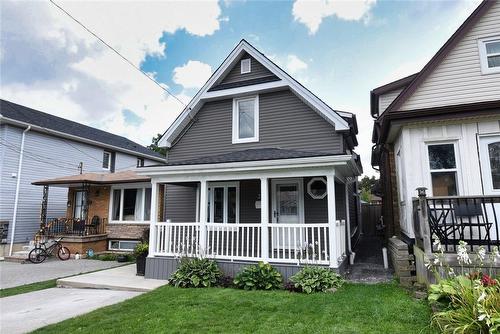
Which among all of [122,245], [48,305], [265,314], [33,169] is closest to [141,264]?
[48,305]

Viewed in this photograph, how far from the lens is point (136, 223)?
14.2 m

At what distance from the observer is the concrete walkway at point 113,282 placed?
25.0ft

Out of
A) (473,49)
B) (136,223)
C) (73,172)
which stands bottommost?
(136,223)

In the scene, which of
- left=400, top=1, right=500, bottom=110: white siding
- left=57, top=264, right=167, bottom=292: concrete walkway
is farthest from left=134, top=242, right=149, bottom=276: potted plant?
left=400, top=1, right=500, bottom=110: white siding

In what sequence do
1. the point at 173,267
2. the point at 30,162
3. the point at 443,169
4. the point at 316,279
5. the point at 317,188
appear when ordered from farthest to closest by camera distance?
the point at 30,162, the point at 317,188, the point at 173,267, the point at 443,169, the point at 316,279

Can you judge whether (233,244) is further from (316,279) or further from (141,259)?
(316,279)

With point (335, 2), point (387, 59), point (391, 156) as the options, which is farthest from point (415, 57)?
point (391, 156)

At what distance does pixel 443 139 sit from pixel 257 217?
5.84 m

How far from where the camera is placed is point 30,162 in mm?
15812

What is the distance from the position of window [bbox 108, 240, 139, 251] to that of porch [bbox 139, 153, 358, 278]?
4118mm

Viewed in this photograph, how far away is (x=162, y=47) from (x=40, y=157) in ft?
30.6

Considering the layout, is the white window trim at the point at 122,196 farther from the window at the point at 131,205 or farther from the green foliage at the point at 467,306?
the green foliage at the point at 467,306

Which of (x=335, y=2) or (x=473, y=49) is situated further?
(x=335, y=2)

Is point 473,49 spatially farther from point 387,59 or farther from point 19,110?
point 19,110
